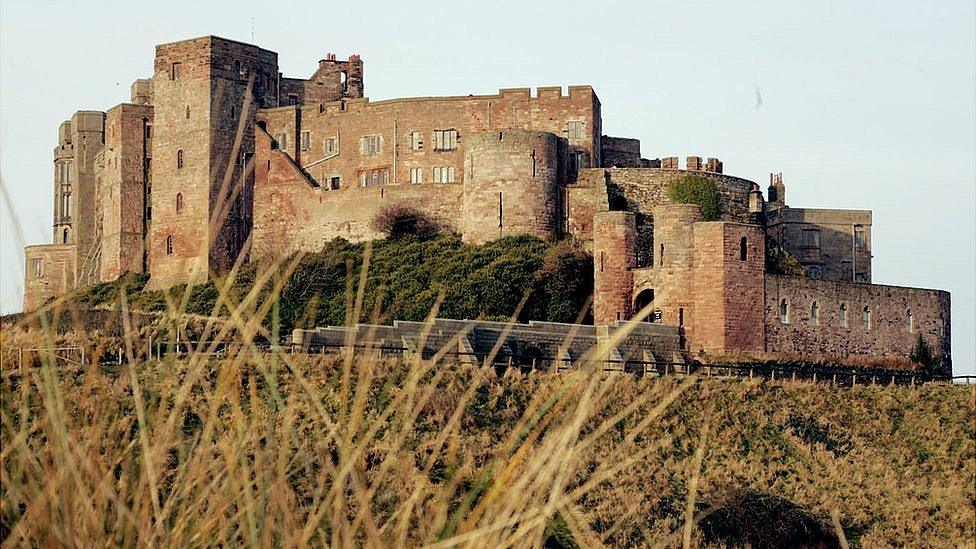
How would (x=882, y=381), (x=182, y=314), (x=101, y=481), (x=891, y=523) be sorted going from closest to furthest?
(x=101, y=481)
(x=182, y=314)
(x=891, y=523)
(x=882, y=381)

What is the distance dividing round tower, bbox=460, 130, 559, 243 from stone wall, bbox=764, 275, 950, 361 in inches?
357

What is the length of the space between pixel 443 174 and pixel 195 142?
9.05m

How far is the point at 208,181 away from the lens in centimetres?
5484

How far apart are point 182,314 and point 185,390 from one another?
0.80 meters

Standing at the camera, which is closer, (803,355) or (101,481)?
(101,481)

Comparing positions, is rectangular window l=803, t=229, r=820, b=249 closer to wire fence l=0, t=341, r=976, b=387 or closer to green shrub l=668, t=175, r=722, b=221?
green shrub l=668, t=175, r=722, b=221

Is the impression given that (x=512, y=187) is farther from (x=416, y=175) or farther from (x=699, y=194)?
(x=699, y=194)

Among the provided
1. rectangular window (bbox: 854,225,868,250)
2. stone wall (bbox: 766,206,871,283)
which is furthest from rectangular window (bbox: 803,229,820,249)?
rectangular window (bbox: 854,225,868,250)

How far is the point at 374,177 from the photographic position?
57.0 metres

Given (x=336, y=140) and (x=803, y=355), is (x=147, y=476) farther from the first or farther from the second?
(x=336, y=140)

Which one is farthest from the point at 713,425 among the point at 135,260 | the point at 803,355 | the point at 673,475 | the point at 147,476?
the point at 147,476

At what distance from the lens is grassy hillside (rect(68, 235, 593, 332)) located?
47000mm

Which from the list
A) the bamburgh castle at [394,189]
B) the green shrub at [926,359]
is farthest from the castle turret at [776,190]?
the green shrub at [926,359]

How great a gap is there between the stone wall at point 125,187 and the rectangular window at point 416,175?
33.8 feet
